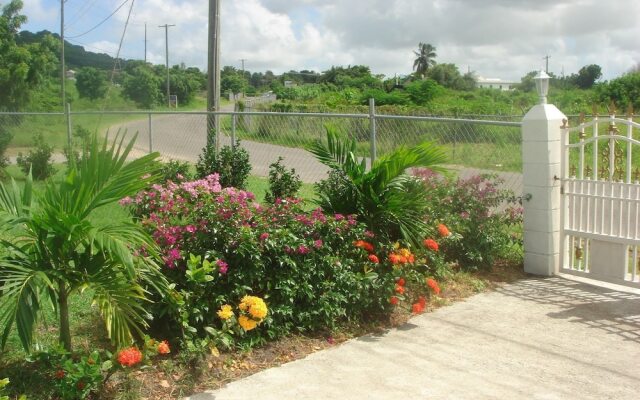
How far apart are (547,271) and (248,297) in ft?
11.6

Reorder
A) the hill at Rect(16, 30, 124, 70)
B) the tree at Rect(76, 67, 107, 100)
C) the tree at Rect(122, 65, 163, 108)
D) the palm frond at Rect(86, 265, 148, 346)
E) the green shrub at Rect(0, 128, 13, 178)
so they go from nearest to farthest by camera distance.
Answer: the palm frond at Rect(86, 265, 148, 346), the green shrub at Rect(0, 128, 13, 178), the tree at Rect(122, 65, 163, 108), the tree at Rect(76, 67, 107, 100), the hill at Rect(16, 30, 124, 70)

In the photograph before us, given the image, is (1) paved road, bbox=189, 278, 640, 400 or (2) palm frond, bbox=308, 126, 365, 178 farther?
(2) palm frond, bbox=308, 126, 365, 178

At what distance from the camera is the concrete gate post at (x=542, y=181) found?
22.1ft

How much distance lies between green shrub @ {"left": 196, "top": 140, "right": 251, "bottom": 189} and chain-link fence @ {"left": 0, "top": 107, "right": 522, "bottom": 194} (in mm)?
688

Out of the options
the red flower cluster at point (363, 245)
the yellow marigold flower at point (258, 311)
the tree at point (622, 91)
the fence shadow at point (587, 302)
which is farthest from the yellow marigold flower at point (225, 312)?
the tree at point (622, 91)

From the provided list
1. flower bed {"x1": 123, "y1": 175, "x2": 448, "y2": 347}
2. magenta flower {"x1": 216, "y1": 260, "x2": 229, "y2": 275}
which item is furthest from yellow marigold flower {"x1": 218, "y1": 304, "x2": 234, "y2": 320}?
magenta flower {"x1": 216, "y1": 260, "x2": 229, "y2": 275}

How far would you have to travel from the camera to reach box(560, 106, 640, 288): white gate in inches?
247

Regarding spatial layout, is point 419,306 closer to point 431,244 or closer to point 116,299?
point 431,244

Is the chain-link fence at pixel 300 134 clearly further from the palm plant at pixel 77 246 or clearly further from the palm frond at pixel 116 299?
the palm frond at pixel 116 299

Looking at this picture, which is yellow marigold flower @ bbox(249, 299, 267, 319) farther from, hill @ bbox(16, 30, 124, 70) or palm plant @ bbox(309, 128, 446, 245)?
hill @ bbox(16, 30, 124, 70)

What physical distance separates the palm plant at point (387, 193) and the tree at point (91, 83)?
20446 mm

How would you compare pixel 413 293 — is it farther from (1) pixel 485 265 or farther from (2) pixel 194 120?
(2) pixel 194 120

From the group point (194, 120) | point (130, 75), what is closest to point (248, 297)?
point (194, 120)

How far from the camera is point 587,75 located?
42.1 meters
